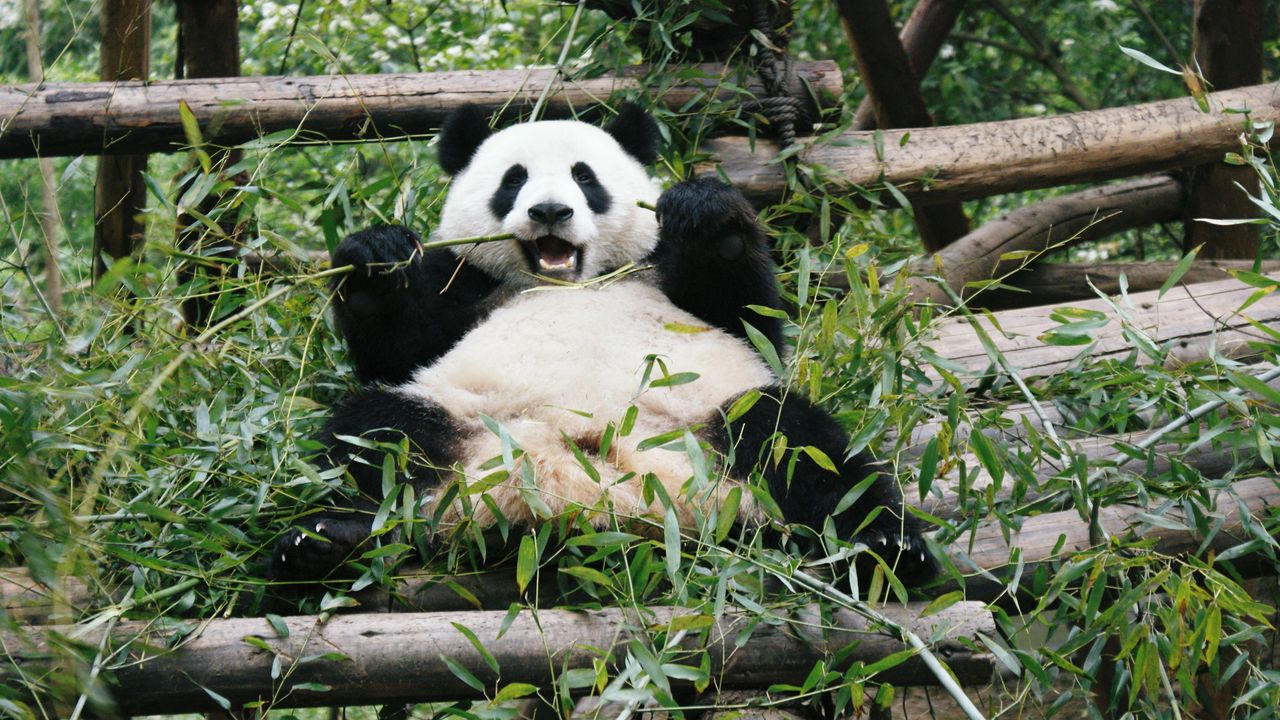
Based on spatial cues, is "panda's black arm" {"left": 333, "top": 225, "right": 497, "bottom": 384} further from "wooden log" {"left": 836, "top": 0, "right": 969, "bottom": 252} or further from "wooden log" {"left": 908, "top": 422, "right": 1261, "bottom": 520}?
"wooden log" {"left": 836, "top": 0, "right": 969, "bottom": 252}

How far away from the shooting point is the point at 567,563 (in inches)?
99.6

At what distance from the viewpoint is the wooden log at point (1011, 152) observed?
3932mm

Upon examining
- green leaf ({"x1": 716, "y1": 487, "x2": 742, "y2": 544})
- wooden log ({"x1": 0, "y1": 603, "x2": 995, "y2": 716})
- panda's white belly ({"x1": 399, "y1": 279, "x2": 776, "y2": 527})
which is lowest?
wooden log ({"x1": 0, "y1": 603, "x2": 995, "y2": 716})

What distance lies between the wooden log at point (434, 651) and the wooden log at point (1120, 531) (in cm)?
41

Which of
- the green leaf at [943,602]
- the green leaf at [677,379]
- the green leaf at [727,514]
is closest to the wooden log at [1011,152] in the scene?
the green leaf at [677,379]

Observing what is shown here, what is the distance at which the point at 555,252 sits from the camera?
328cm

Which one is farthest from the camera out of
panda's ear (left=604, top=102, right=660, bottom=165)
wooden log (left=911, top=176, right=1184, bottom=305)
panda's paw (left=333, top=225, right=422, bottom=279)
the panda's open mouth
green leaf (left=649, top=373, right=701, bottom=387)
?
wooden log (left=911, top=176, right=1184, bottom=305)

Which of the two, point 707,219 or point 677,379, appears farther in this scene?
point 707,219

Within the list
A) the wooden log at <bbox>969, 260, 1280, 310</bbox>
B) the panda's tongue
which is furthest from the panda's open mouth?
the wooden log at <bbox>969, 260, 1280, 310</bbox>

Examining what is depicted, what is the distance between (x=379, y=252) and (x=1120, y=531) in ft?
6.28

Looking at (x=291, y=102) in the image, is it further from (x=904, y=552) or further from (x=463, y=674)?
(x=904, y=552)

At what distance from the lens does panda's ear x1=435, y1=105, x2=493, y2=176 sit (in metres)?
3.56

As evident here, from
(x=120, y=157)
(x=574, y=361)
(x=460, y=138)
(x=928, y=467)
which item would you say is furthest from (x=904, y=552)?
(x=120, y=157)

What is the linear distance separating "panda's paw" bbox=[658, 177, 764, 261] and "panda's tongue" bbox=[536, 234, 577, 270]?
32cm
